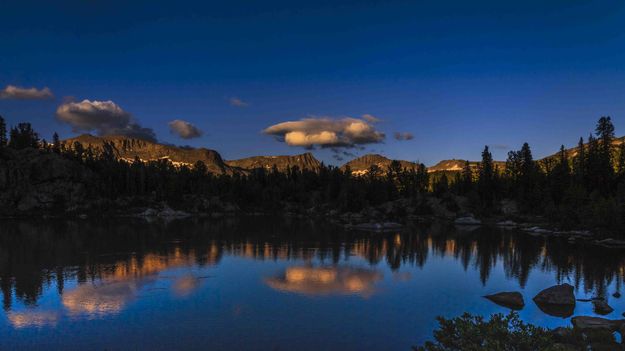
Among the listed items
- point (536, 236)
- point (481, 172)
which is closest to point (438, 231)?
point (536, 236)

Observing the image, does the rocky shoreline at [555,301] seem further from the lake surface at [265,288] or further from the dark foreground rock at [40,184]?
the dark foreground rock at [40,184]

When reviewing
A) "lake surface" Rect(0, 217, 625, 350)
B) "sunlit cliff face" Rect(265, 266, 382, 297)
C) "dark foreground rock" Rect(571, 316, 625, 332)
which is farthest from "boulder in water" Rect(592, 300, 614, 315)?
"sunlit cliff face" Rect(265, 266, 382, 297)

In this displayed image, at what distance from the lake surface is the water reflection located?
0.24 metres

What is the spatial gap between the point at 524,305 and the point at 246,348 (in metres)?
26.4

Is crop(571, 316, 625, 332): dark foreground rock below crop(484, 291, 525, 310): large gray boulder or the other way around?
the other way around

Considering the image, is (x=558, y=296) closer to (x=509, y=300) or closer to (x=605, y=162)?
(x=509, y=300)

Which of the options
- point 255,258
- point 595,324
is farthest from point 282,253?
point 595,324

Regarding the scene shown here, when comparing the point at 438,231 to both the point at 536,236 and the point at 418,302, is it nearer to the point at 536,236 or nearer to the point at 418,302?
the point at 536,236

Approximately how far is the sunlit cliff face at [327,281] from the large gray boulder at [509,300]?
38.5 ft

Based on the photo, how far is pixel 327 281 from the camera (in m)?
48.8

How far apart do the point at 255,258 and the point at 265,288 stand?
22183 millimetres

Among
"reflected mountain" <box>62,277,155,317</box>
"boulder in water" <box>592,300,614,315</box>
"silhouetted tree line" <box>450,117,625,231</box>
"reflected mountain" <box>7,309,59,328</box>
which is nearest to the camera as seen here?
"reflected mountain" <box>7,309,59,328</box>

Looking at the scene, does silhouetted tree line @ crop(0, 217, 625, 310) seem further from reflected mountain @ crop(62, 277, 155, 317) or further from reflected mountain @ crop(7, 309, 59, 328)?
reflected mountain @ crop(7, 309, 59, 328)

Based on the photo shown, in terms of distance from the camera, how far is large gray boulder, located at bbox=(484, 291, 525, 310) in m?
39.2
